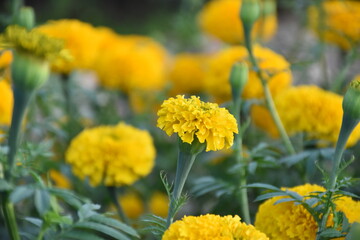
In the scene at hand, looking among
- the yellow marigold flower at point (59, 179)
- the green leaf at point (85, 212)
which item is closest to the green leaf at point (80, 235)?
the green leaf at point (85, 212)

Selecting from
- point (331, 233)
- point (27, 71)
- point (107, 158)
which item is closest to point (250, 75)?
point (107, 158)

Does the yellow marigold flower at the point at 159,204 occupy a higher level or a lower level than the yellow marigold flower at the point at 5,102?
lower

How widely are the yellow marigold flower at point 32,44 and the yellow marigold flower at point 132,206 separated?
1132 millimetres

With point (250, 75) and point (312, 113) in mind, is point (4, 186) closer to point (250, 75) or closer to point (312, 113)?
point (312, 113)

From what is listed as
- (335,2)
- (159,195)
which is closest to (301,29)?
(335,2)

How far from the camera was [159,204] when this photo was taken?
187 cm

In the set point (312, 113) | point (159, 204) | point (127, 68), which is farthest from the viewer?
point (127, 68)

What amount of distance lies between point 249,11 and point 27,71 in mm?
663

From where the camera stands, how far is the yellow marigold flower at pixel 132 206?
74.9 inches

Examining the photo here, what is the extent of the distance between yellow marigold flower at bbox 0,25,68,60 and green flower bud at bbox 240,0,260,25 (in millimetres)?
619

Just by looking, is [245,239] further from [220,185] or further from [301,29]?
[301,29]

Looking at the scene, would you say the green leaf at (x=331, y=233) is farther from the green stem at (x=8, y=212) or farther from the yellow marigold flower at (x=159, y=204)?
the yellow marigold flower at (x=159, y=204)

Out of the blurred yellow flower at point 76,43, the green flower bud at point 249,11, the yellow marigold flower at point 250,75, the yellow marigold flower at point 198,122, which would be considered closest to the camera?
the yellow marigold flower at point 198,122

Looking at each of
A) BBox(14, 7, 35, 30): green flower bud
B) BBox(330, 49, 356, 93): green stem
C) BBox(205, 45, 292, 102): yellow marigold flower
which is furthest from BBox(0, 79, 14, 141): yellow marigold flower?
BBox(330, 49, 356, 93): green stem
